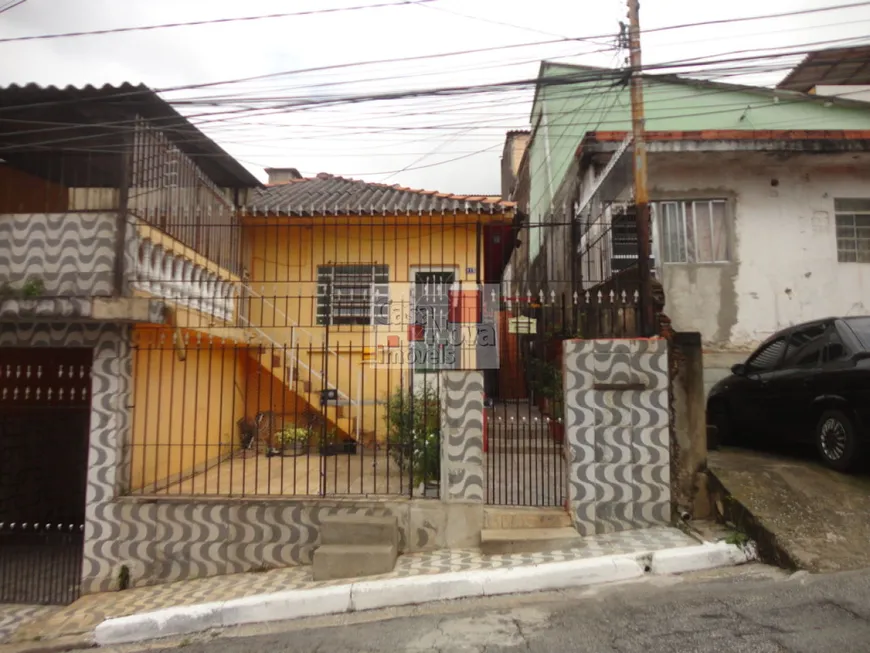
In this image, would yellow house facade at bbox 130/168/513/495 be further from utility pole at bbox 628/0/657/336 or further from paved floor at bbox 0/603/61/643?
utility pole at bbox 628/0/657/336

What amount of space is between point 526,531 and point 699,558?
1.58 meters

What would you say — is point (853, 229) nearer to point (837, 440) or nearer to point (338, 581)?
point (837, 440)

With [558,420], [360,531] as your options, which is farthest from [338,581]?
[558,420]

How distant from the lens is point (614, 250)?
9078mm

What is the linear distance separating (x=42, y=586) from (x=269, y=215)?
5744 mm

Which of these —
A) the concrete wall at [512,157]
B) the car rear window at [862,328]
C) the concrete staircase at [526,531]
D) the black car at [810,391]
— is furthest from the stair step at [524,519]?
the concrete wall at [512,157]

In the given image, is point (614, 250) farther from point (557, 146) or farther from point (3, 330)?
point (3, 330)

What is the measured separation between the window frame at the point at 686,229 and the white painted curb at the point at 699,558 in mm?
5238

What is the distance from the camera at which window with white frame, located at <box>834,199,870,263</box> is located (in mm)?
9109

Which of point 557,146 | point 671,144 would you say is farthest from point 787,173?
point 557,146

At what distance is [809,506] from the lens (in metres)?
5.00

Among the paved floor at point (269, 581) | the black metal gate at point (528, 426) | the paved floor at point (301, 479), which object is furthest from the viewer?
the paved floor at point (301, 479)

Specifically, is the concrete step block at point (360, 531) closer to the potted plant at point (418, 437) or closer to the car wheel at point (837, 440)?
the potted plant at point (418, 437)

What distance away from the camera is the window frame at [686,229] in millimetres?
8969
